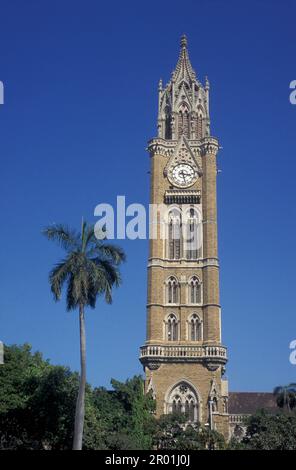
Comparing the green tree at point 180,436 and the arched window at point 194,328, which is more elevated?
the arched window at point 194,328

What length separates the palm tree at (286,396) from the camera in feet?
258

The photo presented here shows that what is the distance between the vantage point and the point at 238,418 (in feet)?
259

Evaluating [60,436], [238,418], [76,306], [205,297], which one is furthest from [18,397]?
[238,418]

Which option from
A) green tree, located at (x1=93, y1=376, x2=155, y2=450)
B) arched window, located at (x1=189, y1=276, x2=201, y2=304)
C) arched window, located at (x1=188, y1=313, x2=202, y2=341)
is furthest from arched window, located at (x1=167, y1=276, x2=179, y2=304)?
green tree, located at (x1=93, y1=376, x2=155, y2=450)

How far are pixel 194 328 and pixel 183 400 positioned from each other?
720 centimetres

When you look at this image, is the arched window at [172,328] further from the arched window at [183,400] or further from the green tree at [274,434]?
the green tree at [274,434]

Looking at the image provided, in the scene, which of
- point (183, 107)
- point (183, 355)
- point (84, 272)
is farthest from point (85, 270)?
point (183, 107)

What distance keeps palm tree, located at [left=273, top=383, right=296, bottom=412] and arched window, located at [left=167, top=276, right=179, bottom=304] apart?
51.5 ft

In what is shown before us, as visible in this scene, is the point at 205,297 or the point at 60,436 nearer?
the point at 60,436

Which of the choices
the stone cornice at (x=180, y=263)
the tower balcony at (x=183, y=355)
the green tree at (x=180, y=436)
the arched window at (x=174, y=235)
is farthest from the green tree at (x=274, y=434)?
the arched window at (x=174, y=235)
